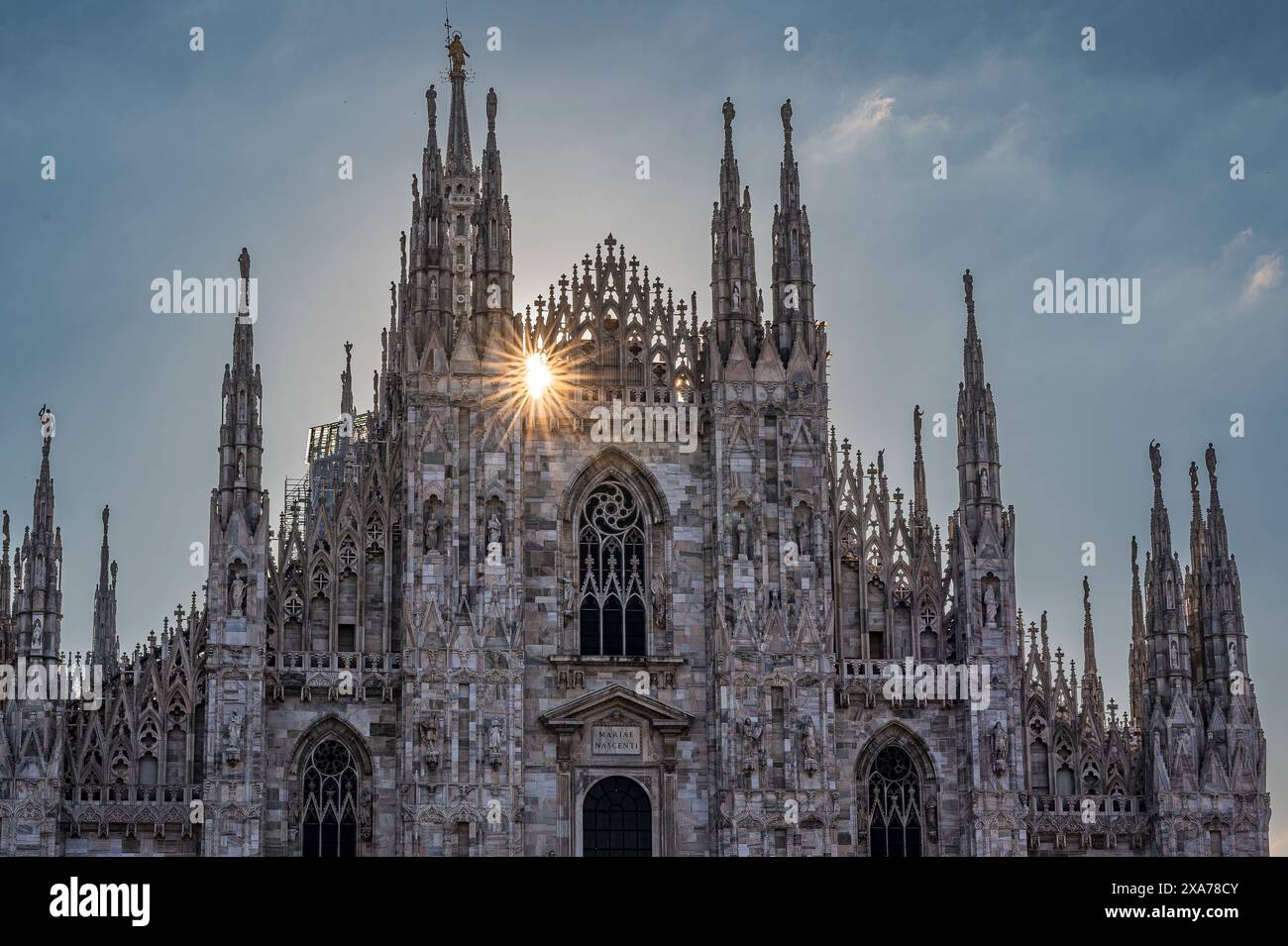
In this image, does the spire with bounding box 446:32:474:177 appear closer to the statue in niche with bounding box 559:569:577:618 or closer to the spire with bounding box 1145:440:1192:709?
the statue in niche with bounding box 559:569:577:618

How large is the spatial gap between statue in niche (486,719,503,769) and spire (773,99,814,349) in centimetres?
1243

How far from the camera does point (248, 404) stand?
54938 mm

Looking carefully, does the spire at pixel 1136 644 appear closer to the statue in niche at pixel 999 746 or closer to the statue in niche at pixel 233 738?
the statue in niche at pixel 999 746

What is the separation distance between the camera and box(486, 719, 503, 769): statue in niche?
52750 mm

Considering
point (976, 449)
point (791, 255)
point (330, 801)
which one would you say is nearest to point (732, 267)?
point (791, 255)

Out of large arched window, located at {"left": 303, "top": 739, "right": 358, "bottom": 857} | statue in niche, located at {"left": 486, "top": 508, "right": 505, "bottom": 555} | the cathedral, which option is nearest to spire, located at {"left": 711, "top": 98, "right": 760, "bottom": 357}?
the cathedral

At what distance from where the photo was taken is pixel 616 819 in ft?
177

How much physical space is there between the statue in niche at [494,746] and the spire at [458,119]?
18.6 metres
